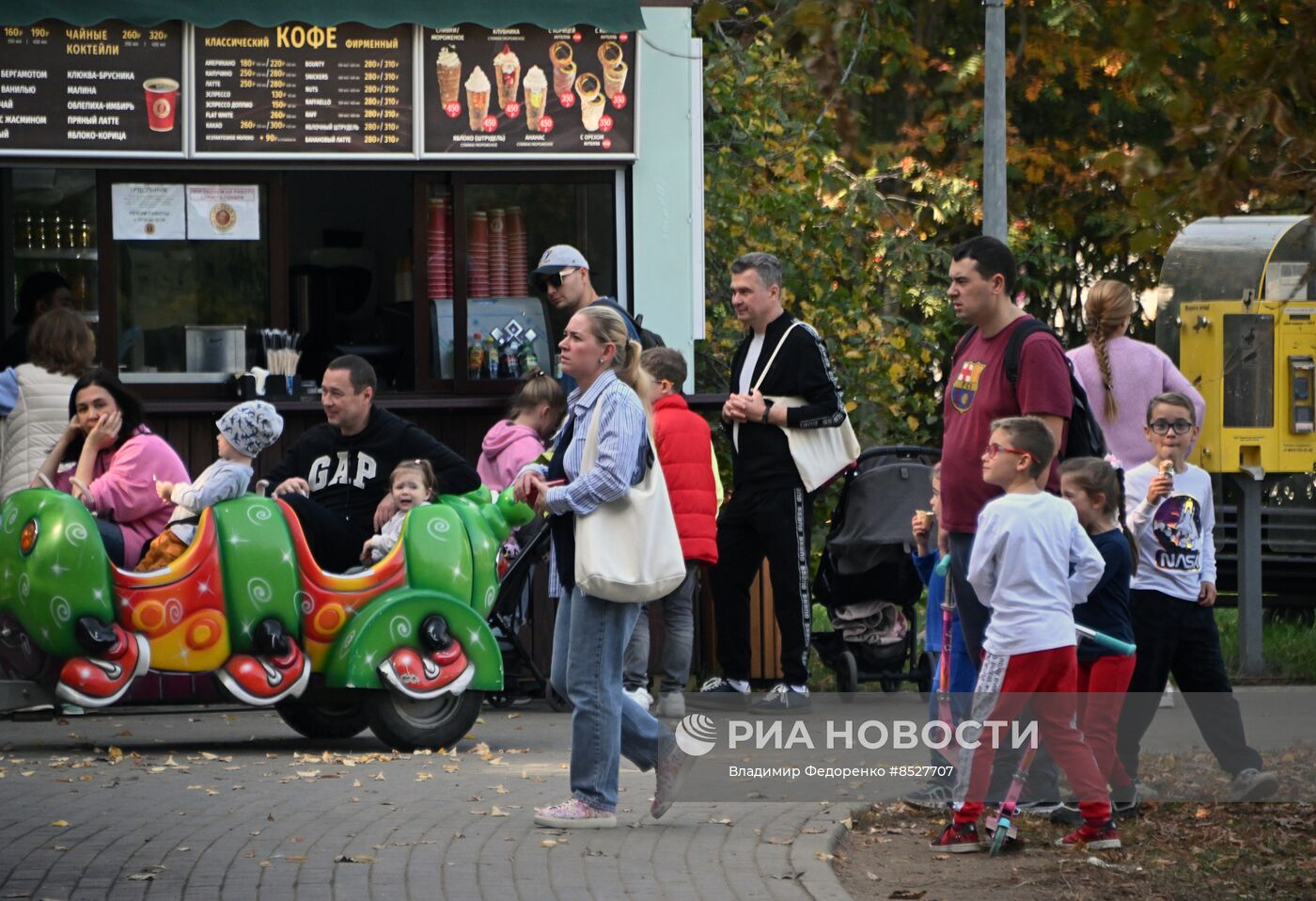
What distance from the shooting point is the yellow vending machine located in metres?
12.3

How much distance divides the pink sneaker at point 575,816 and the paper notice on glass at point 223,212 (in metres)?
5.80

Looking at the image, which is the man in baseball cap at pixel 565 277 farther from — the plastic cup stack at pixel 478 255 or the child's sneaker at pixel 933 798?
the child's sneaker at pixel 933 798

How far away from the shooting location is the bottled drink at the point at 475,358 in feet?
40.3

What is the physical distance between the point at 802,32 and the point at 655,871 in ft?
8.91

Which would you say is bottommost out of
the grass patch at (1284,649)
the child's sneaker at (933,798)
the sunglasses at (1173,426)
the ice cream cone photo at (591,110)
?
the grass patch at (1284,649)

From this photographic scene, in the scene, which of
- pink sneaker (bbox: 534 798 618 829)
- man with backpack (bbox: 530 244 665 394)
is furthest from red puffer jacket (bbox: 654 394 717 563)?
pink sneaker (bbox: 534 798 618 829)

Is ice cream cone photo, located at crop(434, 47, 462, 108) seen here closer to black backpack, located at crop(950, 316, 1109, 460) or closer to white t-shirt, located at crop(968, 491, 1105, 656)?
black backpack, located at crop(950, 316, 1109, 460)

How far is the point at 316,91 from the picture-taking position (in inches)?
464

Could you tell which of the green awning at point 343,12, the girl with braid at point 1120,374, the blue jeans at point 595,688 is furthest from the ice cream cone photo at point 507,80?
the blue jeans at point 595,688

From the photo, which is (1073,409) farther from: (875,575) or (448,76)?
(448,76)

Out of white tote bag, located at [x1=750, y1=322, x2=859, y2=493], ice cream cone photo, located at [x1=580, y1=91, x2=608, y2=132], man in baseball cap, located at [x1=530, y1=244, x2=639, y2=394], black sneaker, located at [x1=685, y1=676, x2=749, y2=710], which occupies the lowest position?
black sneaker, located at [x1=685, y1=676, x2=749, y2=710]

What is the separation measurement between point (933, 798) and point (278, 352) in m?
5.62

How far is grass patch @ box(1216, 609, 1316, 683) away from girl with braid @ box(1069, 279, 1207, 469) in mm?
2285

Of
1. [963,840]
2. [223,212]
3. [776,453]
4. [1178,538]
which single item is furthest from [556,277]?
[963,840]
